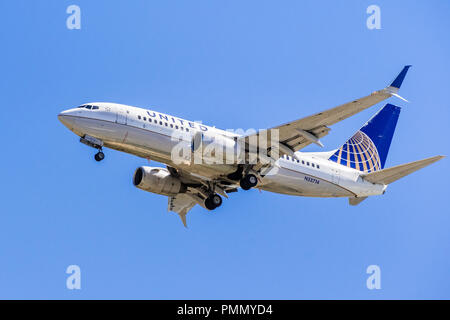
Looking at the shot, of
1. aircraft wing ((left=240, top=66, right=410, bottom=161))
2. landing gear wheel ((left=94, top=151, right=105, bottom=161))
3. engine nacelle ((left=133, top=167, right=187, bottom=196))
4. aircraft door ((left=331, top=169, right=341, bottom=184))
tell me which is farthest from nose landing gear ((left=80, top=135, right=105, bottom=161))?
aircraft door ((left=331, top=169, right=341, bottom=184))

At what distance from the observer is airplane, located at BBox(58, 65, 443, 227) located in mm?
36656

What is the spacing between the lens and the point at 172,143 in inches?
1473

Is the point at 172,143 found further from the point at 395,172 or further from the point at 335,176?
the point at 395,172

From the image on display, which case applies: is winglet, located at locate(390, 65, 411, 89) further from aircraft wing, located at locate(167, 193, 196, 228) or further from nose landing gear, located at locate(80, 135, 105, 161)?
aircraft wing, located at locate(167, 193, 196, 228)

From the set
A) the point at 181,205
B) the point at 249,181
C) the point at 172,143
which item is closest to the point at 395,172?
the point at 249,181

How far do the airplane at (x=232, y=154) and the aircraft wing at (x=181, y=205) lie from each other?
0.79 ft

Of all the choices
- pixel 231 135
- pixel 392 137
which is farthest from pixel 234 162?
pixel 392 137

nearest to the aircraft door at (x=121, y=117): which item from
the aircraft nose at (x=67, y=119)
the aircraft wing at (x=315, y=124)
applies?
the aircraft nose at (x=67, y=119)

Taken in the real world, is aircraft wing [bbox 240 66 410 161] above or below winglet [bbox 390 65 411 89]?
below

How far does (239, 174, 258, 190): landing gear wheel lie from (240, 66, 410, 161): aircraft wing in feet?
5.61

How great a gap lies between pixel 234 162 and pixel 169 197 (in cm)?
938

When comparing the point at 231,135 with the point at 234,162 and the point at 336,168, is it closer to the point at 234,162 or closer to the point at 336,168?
the point at 234,162

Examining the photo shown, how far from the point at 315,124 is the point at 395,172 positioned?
23.7 ft

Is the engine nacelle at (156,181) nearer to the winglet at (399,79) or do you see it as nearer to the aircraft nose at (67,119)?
the aircraft nose at (67,119)
